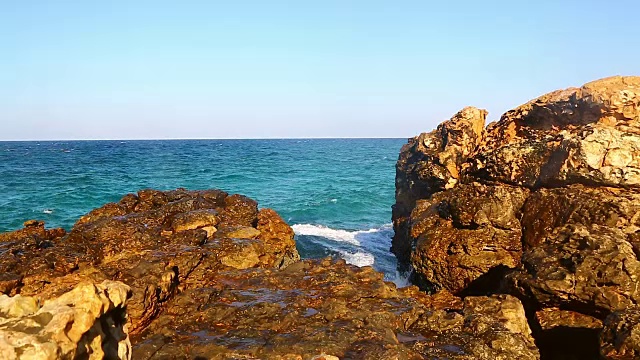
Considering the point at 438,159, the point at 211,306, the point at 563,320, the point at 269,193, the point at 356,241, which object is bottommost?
the point at 356,241

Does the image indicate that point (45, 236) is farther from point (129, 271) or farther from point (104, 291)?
point (104, 291)

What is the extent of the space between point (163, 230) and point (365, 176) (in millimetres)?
46731

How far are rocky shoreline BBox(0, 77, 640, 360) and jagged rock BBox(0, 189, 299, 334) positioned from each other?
0.22 feet

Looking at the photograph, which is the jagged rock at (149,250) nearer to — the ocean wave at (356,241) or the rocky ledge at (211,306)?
the rocky ledge at (211,306)

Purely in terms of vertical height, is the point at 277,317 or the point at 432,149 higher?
the point at 432,149

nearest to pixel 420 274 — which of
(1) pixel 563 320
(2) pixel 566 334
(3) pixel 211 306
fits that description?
(1) pixel 563 320

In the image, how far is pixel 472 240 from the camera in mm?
13539

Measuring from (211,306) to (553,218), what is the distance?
10.5 m

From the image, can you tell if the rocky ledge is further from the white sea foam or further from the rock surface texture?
the white sea foam

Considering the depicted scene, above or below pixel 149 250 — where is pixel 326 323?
below

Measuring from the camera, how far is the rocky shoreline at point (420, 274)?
24.7ft

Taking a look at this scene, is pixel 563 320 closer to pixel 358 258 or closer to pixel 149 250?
pixel 149 250

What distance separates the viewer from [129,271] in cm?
1125

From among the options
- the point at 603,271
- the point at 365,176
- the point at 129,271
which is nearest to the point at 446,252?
the point at 603,271
